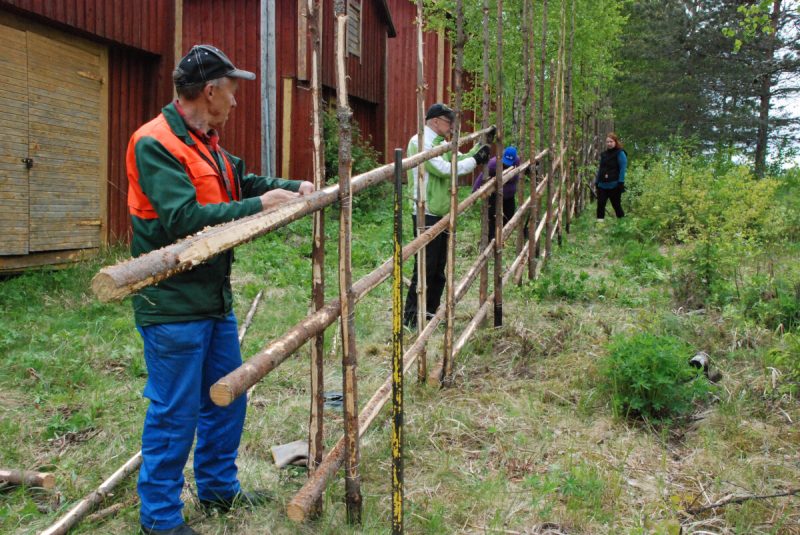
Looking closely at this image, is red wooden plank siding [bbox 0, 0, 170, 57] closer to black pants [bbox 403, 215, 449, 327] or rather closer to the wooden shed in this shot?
the wooden shed

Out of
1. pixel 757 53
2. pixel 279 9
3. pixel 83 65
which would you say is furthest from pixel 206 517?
pixel 757 53

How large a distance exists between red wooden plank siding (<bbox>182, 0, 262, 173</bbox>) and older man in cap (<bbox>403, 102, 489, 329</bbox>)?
5.43 meters

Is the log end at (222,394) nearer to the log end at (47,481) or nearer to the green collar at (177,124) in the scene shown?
the green collar at (177,124)

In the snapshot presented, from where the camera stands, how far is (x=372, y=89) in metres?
14.4

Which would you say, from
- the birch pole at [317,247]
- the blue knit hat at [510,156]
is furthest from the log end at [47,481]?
the blue knit hat at [510,156]

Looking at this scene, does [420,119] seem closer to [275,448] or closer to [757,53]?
[275,448]

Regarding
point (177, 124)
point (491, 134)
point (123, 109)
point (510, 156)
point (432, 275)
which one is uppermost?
point (123, 109)

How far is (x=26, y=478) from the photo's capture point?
9.48 ft

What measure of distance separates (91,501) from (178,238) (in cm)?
128

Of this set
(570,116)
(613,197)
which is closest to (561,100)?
(570,116)

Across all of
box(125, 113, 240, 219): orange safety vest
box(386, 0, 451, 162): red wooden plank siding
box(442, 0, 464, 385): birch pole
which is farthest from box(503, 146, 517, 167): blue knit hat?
box(386, 0, 451, 162): red wooden plank siding

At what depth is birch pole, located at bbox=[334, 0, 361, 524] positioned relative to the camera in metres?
2.33

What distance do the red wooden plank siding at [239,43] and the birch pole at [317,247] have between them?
26.1 feet

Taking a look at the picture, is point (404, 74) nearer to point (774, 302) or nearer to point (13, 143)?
point (13, 143)
